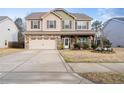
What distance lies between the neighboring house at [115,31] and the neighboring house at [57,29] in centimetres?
776

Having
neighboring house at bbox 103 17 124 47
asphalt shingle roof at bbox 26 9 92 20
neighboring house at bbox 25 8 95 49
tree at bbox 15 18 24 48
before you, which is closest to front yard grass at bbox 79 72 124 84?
neighboring house at bbox 103 17 124 47

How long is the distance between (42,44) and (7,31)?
4840 mm

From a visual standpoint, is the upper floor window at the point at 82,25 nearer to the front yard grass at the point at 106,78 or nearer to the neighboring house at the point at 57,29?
the neighboring house at the point at 57,29

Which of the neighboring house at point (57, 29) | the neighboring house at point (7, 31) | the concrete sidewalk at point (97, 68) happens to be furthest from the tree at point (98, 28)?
the concrete sidewalk at point (97, 68)

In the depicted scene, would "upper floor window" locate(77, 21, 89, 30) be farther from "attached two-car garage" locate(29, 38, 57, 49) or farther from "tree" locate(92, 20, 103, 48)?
"attached two-car garage" locate(29, 38, 57, 49)

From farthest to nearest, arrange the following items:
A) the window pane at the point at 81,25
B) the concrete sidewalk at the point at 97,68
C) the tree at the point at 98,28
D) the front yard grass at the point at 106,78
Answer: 1. the window pane at the point at 81,25
2. the tree at the point at 98,28
3. the concrete sidewalk at the point at 97,68
4. the front yard grass at the point at 106,78

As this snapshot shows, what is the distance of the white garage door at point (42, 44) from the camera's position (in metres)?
30.3

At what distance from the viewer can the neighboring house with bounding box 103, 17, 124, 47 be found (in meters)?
20.1

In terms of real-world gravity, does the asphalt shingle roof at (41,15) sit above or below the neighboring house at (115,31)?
above

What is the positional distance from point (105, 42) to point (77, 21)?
31.3ft
